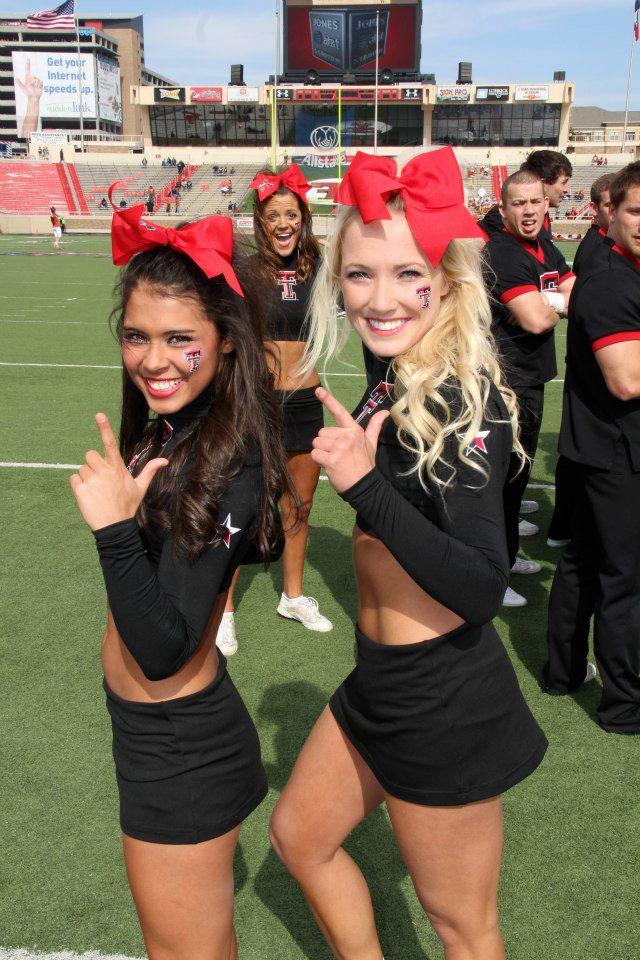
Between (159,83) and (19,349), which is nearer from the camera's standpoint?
(19,349)

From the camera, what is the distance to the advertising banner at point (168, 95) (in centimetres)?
7000

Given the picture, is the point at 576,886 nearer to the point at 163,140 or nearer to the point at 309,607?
the point at 309,607

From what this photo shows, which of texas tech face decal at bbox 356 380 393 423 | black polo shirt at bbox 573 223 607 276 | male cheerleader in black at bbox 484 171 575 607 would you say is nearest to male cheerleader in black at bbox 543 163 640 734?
black polo shirt at bbox 573 223 607 276

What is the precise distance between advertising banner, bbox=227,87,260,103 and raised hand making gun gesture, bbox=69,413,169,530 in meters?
77.1

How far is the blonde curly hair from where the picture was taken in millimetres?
1545

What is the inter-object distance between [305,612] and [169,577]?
9.14 feet

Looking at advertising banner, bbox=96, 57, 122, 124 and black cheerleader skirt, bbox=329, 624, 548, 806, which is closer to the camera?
black cheerleader skirt, bbox=329, 624, 548, 806

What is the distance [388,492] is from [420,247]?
22.1 inches

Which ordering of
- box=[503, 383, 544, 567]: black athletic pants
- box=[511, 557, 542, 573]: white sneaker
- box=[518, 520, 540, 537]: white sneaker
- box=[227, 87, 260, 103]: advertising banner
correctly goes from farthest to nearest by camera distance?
box=[227, 87, 260, 103]: advertising banner → box=[518, 520, 540, 537]: white sneaker → box=[511, 557, 542, 573]: white sneaker → box=[503, 383, 544, 567]: black athletic pants

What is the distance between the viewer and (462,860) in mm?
1643

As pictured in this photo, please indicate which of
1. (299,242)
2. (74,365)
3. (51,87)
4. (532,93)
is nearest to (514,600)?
(299,242)

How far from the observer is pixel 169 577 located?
5.19 ft

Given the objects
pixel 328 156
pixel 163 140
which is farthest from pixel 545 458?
pixel 163 140

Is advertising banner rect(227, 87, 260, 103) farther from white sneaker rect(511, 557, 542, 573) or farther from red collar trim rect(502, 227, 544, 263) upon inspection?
white sneaker rect(511, 557, 542, 573)
